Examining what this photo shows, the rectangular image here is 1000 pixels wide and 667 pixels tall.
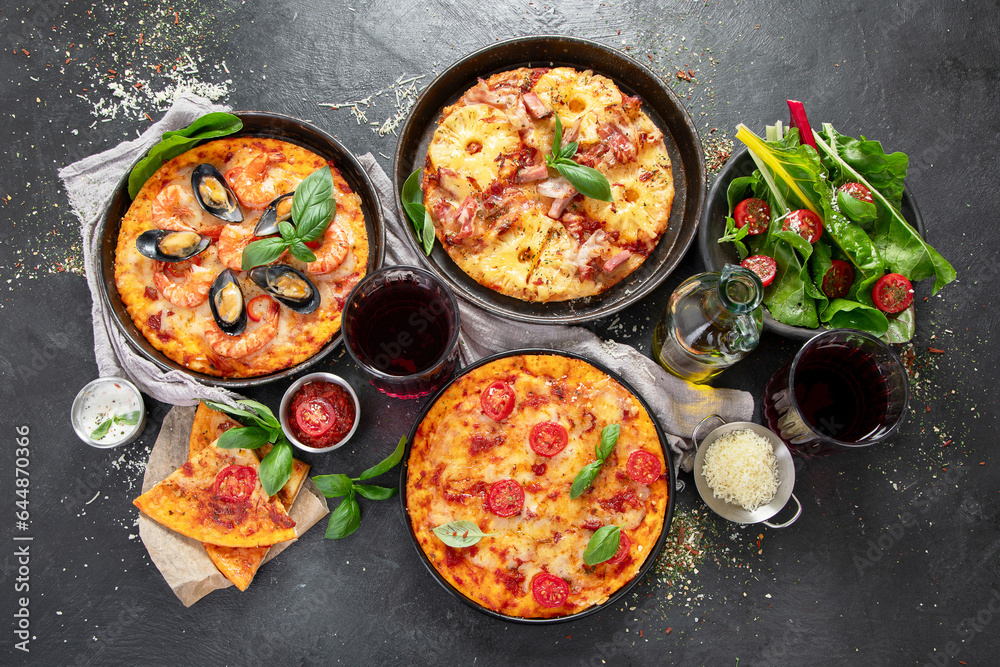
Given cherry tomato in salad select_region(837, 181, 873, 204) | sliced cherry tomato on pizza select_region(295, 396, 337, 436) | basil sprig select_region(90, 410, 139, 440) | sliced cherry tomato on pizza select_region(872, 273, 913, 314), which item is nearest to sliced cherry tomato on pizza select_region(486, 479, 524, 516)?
sliced cherry tomato on pizza select_region(295, 396, 337, 436)

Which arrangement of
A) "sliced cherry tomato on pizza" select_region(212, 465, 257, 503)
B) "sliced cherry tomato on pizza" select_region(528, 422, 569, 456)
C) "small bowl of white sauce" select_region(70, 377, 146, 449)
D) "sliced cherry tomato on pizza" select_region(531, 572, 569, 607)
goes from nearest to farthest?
1. "sliced cherry tomato on pizza" select_region(531, 572, 569, 607)
2. "sliced cherry tomato on pizza" select_region(528, 422, 569, 456)
3. "sliced cherry tomato on pizza" select_region(212, 465, 257, 503)
4. "small bowl of white sauce" select_region(70, 377, 146, 449)

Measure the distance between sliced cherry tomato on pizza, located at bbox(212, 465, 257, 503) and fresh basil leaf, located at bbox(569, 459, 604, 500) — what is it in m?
2.09

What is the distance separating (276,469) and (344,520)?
1.79 ft

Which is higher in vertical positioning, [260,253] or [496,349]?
[260,253]

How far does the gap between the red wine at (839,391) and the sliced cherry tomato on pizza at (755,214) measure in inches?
33.5

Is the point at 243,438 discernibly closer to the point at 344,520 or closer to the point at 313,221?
the point at 344,520

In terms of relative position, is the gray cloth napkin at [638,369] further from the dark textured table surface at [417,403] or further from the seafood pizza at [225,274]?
the seafood pizza at [225,274]

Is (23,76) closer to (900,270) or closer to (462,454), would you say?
(462,454)

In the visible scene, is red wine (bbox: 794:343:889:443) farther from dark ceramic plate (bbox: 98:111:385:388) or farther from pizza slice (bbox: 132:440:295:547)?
pizza slice (bbox: 132:440:295:547)

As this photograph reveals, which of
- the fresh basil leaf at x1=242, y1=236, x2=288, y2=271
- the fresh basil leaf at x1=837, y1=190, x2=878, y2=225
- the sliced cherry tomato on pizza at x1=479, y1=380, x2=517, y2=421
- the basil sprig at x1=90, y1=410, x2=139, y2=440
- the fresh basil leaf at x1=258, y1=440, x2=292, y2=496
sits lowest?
the basil sprig at x1=90, y1=410, x2=139, y2=440

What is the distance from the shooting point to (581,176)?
356 cm

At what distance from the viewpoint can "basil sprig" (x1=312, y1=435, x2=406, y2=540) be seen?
3.79 meters

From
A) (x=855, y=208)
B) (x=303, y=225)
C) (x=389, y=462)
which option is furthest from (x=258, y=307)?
(x=855, y=208)

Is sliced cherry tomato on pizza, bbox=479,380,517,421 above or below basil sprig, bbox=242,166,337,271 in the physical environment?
below
